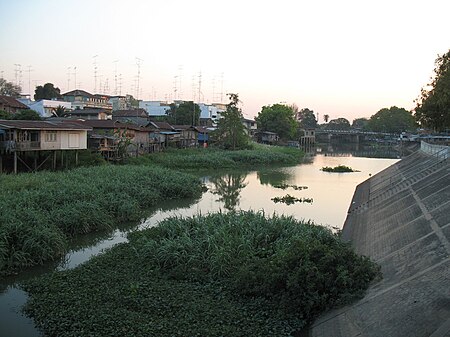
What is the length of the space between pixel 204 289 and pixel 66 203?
10099 mm

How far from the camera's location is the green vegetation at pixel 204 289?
9781 millimetres

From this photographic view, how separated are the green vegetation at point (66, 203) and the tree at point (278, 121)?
6682cm

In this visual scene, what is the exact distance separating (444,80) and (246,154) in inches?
1372

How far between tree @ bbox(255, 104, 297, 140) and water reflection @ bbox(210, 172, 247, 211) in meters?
52.9

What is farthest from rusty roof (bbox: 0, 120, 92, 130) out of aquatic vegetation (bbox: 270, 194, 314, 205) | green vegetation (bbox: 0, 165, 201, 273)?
aquatic vegetation (bbox: 270, 194, 314, 205)

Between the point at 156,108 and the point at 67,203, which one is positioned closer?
the point at 67,203

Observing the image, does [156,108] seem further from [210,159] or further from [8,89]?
[210,159]

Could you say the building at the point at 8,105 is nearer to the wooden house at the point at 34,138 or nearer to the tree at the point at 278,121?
the wooden house at the point at 34,138

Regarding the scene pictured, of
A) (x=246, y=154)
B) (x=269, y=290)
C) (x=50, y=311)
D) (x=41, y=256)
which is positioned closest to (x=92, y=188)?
(x=41, y=256)

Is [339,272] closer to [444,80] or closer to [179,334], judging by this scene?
[179,334]

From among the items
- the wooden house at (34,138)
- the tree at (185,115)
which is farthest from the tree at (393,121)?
the wooden house at (34,138)

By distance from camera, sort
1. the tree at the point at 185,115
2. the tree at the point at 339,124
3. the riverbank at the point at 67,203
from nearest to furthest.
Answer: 1. the riverbank at the point at 67,203
2. the tree at the point at 185,115
3. the tree at the point at 339,124

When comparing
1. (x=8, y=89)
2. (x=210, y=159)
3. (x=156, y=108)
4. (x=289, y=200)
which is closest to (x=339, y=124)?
(x=156, y=108)

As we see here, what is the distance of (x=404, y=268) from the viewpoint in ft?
40.0
